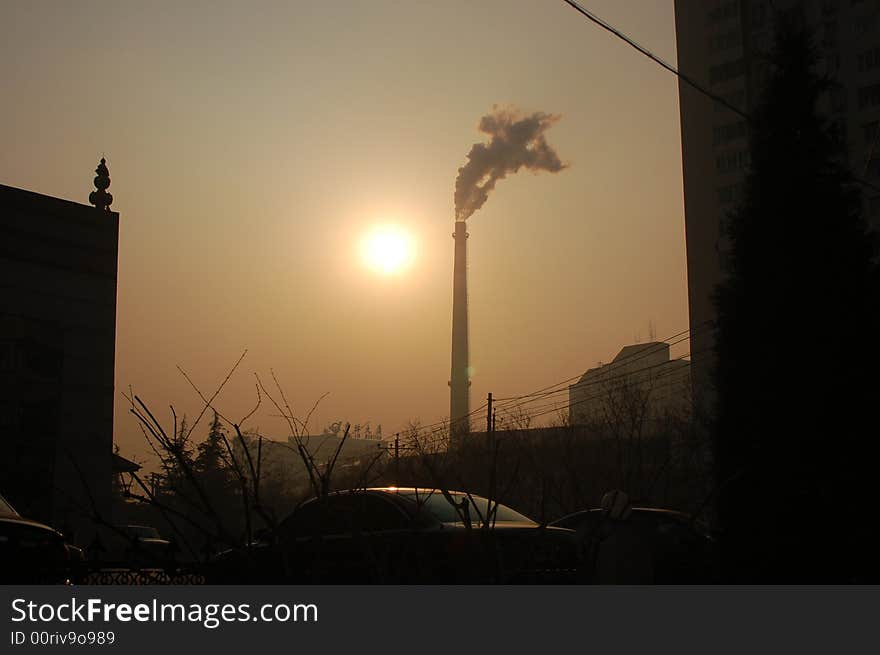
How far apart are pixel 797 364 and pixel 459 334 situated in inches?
2671

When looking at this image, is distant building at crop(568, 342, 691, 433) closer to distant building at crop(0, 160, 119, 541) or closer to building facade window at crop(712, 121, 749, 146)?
distant building at crop(0, 160, 119, 541)

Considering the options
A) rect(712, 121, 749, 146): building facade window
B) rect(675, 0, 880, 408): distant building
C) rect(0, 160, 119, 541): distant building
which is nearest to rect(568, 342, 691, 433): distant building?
rect(675, 0, 880, 408): distant building

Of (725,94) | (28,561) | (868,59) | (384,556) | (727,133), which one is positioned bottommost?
(28,561)

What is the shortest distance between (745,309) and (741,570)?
2908 mm

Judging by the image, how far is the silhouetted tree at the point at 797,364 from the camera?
8992mm

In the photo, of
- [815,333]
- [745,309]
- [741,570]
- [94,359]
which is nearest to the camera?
[741,570]

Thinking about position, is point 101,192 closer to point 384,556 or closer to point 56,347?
point 56,347

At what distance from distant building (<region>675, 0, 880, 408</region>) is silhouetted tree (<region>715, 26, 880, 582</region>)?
163 feet

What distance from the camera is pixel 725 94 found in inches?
2776

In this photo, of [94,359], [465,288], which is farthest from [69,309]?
[465,288]

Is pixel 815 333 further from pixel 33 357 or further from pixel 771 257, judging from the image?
pixel 33 357

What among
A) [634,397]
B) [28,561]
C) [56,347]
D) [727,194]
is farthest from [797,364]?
[727,194]

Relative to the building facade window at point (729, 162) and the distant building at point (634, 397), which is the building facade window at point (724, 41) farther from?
the distant building at point (634, 397)
